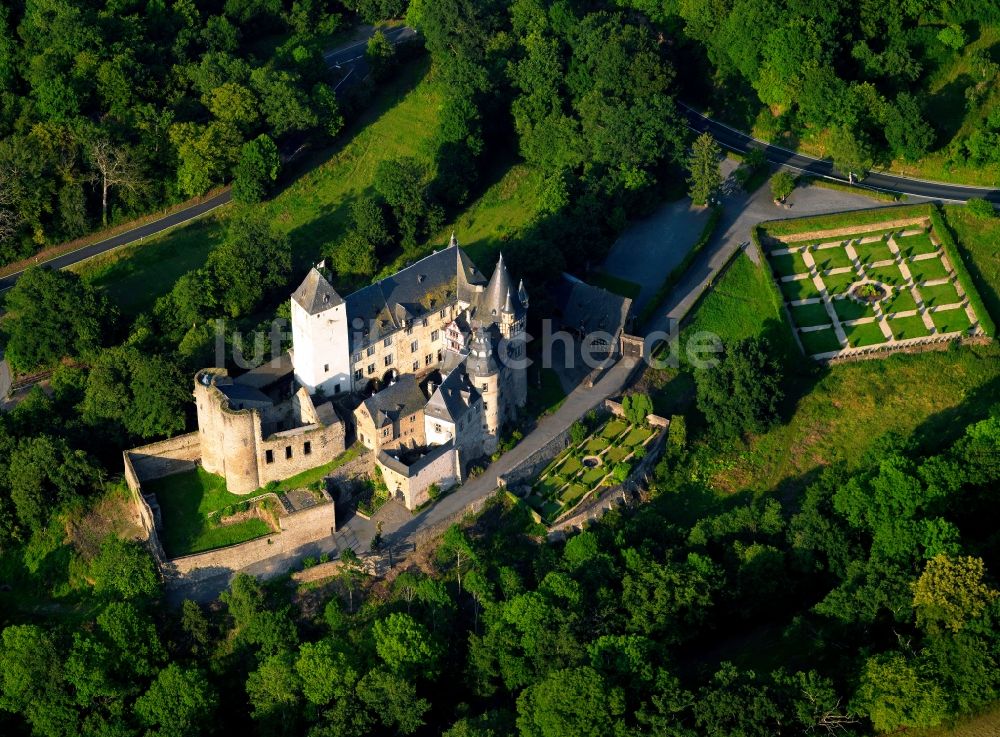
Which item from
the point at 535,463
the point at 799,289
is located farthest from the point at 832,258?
the point at 535,463

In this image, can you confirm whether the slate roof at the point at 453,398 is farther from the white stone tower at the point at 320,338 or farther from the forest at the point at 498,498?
the forest at the point at 498,498

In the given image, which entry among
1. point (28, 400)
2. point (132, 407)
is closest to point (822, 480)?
point (132, 407)

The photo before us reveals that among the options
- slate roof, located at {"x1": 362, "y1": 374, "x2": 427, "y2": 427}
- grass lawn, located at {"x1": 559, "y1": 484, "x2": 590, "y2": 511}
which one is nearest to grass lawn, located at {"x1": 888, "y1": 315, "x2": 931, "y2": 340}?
grass lawn, located at {"x1": 559, "y1": 484, "x2": 590, "y2": 511}

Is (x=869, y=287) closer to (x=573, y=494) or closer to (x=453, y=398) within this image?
(x=573, y=494)

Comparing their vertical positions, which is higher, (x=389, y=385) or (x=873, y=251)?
(x=389, y=385)

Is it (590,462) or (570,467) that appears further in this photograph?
(590,462)

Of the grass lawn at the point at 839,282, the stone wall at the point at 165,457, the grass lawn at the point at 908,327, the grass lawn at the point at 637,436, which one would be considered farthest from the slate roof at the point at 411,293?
the grass lawn at the point at 908,327

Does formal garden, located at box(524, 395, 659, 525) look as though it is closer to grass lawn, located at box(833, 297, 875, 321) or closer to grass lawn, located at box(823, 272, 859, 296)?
grass lawn, located at box(833, 297, 875, 321)

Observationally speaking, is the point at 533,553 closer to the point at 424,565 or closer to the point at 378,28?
the point at 424,565
